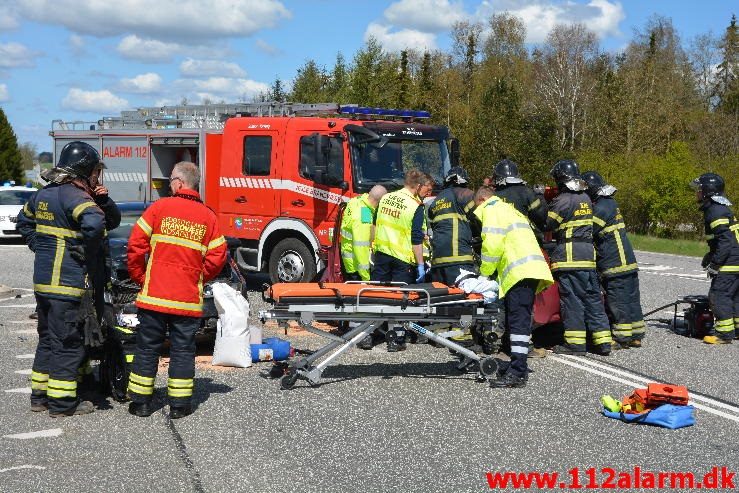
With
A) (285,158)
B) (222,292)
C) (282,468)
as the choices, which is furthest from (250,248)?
(282,468)

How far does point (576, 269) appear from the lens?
952cm

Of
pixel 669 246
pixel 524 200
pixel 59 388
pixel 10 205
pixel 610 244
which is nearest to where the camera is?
pixel 59 388

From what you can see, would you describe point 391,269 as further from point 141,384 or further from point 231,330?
point 141,384

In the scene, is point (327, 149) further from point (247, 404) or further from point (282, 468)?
point (282, 468)

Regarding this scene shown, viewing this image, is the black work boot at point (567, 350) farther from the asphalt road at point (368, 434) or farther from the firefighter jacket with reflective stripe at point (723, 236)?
the firefighter jacket with reflective stripe at point (723, 236)

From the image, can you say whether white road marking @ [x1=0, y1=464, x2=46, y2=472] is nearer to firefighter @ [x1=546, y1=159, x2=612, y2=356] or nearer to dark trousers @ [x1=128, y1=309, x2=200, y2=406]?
dark trousers @ [x1=128, y1=309, x2=200, y2=406]

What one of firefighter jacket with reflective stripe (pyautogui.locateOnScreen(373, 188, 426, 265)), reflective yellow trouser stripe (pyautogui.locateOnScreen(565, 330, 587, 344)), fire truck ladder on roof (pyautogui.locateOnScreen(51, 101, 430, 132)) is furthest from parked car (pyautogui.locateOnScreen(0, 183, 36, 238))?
reflective yellow trouser stripe (pyautogui.locateOnScreen(565, 330, 587, 344))

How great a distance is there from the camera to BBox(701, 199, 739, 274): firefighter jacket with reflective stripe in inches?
409

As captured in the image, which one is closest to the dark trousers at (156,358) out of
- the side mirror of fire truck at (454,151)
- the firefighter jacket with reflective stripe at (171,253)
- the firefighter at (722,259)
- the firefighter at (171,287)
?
the firefighter at (171,287)

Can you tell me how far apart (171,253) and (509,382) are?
3.17m

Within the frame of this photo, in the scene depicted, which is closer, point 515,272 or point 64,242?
point 64,242

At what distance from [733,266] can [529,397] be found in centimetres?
418

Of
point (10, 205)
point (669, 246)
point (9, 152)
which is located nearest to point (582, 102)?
point (669, 246)

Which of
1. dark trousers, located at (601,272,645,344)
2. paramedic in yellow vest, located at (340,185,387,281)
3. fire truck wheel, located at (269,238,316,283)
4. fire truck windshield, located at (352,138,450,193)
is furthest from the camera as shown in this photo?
fire truck wheel, located at (269,238,316,283)
